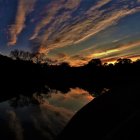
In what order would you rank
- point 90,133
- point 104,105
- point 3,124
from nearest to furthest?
point 90,133 → point 104,105 → point 3,124

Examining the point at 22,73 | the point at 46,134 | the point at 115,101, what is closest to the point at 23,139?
the point at 46,134

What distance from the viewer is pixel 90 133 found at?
789 inches

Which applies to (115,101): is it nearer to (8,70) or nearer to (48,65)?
(8,70)

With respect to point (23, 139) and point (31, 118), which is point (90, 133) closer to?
point (23, 139)

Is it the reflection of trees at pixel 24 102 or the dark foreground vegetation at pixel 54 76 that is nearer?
the reflection of trees at pixel 24 102

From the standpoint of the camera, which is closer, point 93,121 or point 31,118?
point 93,121

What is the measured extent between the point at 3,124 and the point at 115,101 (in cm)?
1293

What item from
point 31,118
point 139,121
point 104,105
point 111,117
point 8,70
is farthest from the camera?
point 8,70

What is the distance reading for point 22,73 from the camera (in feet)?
429

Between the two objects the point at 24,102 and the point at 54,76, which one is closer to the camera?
the point at 24,102

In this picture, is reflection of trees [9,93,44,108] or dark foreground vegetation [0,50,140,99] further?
dark foreground vegetation [0,50,140,99]

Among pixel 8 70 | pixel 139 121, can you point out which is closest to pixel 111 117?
pixel 139 121

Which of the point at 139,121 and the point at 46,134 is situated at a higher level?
the point at 139,121

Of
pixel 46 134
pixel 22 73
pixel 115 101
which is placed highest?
pixel 22 73
